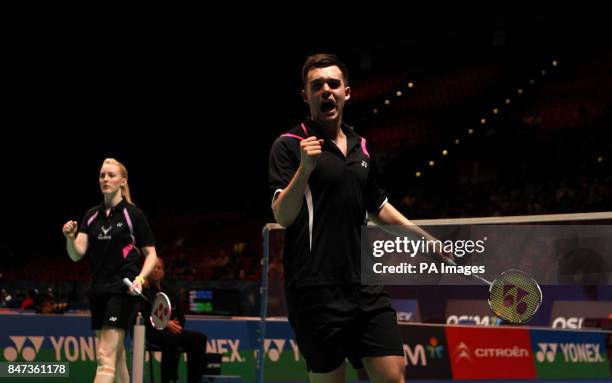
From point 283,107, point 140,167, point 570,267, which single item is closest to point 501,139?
point 283,107

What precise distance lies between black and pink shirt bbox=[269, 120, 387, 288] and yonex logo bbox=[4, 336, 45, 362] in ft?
21.0

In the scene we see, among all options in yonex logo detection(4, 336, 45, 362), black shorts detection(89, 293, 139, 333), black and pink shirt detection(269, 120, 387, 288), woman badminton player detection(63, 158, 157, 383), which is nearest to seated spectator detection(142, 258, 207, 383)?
yonex logo detection(4, 336, 45, 362)

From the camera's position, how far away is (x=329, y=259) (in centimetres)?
318

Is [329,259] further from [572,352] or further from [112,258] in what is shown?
[572,352]

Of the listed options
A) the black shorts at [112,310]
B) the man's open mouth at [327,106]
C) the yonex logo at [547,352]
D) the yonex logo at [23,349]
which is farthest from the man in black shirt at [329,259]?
the yonex logo at [23,349]

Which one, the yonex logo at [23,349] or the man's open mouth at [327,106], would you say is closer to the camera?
the man's open mouth at [327,106]

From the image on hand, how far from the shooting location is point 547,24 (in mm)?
21562

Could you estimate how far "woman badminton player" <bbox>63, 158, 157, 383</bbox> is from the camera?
6109 millimetres

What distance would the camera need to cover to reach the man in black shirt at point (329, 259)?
3.16m

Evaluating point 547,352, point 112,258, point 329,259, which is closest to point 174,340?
point 112,258

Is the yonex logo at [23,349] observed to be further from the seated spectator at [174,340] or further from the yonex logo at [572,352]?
→ the yonex logo at [572,352]

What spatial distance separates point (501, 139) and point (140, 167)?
28.9ft

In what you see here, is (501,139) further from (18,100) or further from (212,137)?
(18,100)

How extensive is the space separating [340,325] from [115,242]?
11.2 ft
